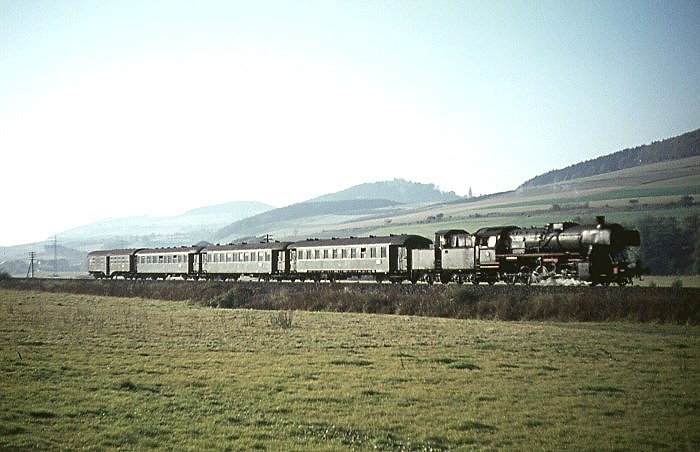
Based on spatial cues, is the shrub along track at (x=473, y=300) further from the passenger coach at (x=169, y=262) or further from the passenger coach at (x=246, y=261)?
the passenger coach at (x=169, y=262)

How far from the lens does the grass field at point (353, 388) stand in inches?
554

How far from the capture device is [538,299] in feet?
123

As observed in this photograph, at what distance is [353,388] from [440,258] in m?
37.6

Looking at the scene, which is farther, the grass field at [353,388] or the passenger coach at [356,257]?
the passenger coach at [356,257]

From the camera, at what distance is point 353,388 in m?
18.8

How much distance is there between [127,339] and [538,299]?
21.5 metres

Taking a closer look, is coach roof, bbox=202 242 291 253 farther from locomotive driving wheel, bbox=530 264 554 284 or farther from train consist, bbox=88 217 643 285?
locomotive driving wheel, bbox=530 264 554 284

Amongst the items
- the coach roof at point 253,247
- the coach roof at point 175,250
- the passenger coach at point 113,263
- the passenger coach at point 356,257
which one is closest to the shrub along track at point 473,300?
the passenger coach at point 356,257

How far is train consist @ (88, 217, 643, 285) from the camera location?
143ft

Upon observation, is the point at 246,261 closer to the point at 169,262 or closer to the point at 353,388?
the point at 169,262

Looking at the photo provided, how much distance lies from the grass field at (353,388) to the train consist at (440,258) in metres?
11.7

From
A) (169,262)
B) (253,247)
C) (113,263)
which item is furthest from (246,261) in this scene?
(113,263)

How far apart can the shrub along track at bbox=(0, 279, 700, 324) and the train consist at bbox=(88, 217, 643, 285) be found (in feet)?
18.6

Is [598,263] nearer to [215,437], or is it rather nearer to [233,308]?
[233,308]
